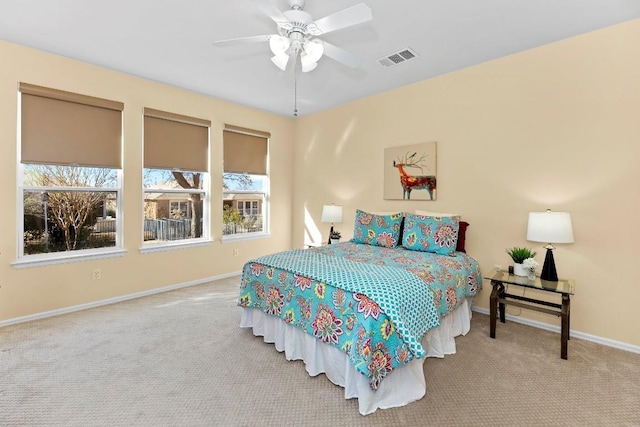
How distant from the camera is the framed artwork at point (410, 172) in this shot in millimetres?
3863

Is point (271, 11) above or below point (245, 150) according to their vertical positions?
above

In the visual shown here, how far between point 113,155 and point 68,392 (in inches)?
104

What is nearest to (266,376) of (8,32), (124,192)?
(124,192)

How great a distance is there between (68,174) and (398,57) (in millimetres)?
3889

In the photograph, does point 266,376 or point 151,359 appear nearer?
point 266,376

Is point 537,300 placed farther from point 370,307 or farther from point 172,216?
point 172,216

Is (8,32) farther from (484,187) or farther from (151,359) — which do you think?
(484,187)

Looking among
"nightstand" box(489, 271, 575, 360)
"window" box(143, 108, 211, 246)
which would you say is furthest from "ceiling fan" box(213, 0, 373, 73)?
"nightstand" box(489, 271, 575, 360)

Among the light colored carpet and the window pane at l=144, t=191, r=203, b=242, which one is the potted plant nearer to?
the light colored carpet

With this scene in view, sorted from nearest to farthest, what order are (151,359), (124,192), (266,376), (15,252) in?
(266,376)
(151,359)
(15,252)
(124,192)

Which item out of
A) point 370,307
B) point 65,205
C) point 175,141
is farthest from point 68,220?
point 370,307

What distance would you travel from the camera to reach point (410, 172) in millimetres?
4062

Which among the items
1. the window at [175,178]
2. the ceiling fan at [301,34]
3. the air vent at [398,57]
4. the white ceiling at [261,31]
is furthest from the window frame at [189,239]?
the air vent at [398,57]

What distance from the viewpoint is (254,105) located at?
4.89 metres
